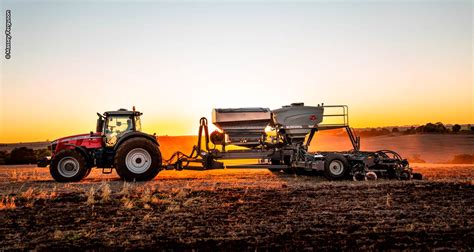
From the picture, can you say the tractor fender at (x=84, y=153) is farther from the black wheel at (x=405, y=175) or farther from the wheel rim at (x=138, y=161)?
the black wheel at (x=405, y=175)

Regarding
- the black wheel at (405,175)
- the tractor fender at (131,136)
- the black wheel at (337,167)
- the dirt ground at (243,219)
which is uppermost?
the tractor fender at (131,136)

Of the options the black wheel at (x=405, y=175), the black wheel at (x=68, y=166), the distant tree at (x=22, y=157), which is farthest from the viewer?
the distant tree at (x=22, y=157)

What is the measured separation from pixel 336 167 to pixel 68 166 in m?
10.4

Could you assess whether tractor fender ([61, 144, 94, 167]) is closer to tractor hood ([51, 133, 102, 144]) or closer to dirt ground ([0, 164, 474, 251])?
tractor hood ([51, 133, 102, 144])

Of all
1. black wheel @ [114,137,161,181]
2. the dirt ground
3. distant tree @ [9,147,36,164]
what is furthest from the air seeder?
distant tree @ [9,147,36,164]

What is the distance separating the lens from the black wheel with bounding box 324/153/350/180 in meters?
18.2

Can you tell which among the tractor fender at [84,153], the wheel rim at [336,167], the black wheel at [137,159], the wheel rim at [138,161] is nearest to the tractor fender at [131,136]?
the black wheel at [137,159]

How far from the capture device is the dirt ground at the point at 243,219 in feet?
25.7

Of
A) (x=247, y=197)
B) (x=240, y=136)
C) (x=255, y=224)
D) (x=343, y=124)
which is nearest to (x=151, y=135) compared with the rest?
(x=240, y=136)

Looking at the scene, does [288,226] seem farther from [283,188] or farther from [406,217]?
[283,188]

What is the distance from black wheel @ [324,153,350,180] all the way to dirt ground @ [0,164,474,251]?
2.86m

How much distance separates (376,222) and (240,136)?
35.6ft

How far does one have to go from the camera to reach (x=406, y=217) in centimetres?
998

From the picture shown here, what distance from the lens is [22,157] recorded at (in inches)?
1634
